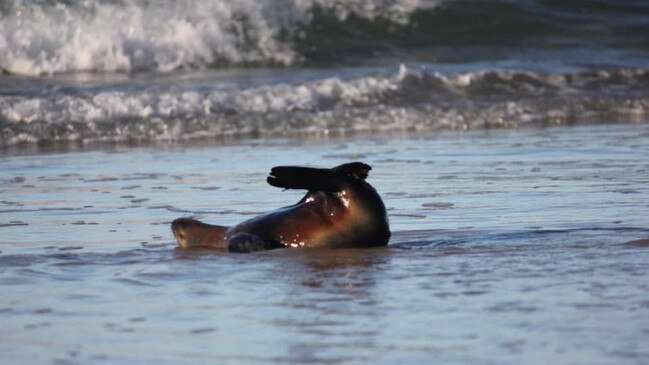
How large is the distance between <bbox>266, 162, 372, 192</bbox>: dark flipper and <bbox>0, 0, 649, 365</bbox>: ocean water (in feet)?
0.81

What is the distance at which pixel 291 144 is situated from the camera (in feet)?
33.8

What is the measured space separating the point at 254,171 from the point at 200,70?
6.47 meters

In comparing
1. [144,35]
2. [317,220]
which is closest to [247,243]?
[317,220]

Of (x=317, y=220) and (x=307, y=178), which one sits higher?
(x=307, y=178)

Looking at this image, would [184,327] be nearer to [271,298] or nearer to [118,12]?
[271,298]

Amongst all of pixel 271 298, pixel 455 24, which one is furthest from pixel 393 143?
pixel 455 24

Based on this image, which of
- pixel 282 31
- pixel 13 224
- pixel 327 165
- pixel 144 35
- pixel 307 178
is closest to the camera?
pixel 307 178

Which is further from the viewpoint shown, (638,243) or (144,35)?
(144,35)

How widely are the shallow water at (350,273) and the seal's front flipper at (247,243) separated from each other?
115mm

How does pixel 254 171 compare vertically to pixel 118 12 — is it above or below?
below

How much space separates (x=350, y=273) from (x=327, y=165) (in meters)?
4.05

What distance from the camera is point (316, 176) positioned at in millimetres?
5035

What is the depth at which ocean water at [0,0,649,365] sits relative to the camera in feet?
12.0

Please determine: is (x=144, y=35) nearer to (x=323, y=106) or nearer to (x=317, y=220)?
(x=323, y=106)
